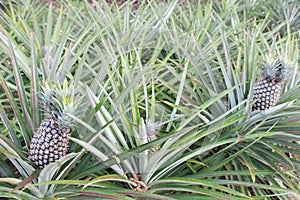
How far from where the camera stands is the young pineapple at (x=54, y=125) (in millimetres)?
855

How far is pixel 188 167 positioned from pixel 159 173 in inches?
7.5

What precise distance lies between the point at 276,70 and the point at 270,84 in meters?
0.06

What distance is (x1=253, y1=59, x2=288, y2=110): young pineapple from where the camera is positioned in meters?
1.29

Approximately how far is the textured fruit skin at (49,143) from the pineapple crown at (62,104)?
0.03 meters

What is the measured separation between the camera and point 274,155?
1.31 meters

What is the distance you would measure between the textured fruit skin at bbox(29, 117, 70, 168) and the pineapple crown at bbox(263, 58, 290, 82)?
0.78 m

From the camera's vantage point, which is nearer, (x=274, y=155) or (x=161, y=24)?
(x=274, y=155)

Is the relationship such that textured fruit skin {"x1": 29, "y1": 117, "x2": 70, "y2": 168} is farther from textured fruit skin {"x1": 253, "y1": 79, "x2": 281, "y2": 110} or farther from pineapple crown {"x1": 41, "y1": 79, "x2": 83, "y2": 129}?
textured fruit skin {"x1": 253, "y1": 79, "x2": 281, "y2": 110}

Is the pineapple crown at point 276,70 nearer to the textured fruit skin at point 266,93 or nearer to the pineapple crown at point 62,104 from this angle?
the textured fruit skin at point 266,93

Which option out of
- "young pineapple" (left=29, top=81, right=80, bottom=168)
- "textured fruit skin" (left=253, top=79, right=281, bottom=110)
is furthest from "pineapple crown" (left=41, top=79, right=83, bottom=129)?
"textured fruit skin" (left=253, top=79, right=281, bottom=110)

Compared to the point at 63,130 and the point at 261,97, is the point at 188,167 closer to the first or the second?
the point at 261,97

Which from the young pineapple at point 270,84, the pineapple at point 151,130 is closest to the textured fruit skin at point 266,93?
the young pineapple at point 270,84

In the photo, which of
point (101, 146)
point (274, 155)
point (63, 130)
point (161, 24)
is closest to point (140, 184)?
point (101, 146)

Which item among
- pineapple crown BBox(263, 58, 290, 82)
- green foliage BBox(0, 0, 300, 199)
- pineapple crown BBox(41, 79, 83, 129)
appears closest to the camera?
pineapple crown BBox(41, 79, 83, 129)
